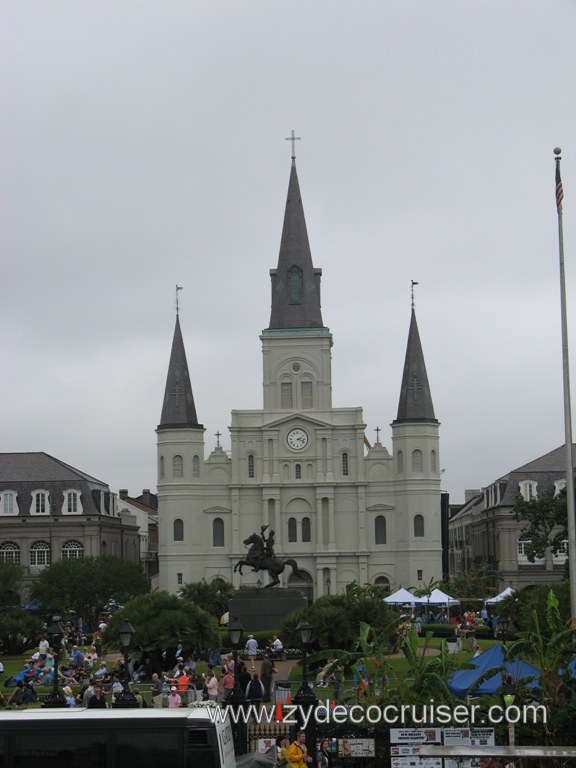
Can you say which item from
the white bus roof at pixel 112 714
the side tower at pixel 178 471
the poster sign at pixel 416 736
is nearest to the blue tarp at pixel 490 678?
the poster sign at pixel 416 736

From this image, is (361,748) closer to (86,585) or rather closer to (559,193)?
(559,193)

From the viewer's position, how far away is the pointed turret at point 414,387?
9550 cm

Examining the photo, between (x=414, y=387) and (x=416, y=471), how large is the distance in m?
5.86

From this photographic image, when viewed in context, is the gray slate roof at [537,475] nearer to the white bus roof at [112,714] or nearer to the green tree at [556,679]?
the green tree at [556,679]

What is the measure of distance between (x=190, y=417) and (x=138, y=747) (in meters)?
79.2

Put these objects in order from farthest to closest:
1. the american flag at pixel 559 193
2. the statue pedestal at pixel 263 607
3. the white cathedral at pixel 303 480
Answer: the white cathedral at pixel 303 480 → the statue pedestal at pixel 263 607 → the american flag at pixel 559 193

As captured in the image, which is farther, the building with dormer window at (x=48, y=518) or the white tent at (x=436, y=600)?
the building with dormer window at (x=48, y=518)

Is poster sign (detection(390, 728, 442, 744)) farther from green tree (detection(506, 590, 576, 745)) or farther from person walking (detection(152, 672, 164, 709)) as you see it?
person walking (detection(152, 672, 164, 709))

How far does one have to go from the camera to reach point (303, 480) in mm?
96250

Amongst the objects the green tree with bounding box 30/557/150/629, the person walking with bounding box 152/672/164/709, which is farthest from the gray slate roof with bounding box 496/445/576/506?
the person walking with bounding box 152/672/164/709

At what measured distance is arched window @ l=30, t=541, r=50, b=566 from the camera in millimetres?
95750

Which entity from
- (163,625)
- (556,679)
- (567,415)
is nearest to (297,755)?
(556,679)

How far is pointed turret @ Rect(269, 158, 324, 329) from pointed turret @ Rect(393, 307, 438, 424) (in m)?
7.24

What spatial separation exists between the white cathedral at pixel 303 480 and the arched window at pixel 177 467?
0.23ft
